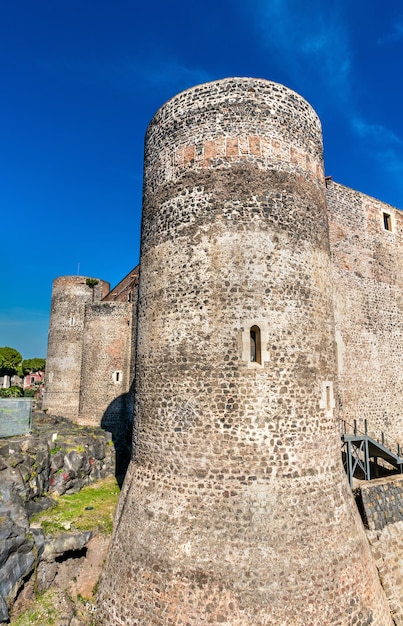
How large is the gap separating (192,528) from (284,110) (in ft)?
28.3

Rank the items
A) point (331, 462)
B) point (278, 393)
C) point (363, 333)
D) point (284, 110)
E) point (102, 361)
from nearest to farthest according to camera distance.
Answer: point (278, 393)
point (331, 462)
point (284, 110)
point (363, 333)
point (102, 361)

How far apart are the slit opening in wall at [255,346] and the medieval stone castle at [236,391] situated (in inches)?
1.5

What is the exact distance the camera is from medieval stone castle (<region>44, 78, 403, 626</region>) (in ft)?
21.9

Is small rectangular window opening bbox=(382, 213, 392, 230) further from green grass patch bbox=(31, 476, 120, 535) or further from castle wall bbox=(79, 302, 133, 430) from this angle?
green grass patch bbox=(31, 476, 120, 535)

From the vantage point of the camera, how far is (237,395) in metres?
7.27

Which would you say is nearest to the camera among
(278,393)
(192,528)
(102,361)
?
(192,528)

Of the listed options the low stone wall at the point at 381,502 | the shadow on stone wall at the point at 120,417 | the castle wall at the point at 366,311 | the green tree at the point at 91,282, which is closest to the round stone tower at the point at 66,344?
the green tree at the point at 91,282

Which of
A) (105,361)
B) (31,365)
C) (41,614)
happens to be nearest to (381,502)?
(41,614)

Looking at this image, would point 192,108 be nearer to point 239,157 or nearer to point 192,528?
point 239,157

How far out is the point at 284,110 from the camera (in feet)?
28.2

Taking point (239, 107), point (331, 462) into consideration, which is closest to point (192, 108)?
point (239, 107)

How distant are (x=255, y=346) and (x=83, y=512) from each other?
20.0 feet

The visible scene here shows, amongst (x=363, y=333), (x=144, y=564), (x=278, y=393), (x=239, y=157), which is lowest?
(x=144, y=564)

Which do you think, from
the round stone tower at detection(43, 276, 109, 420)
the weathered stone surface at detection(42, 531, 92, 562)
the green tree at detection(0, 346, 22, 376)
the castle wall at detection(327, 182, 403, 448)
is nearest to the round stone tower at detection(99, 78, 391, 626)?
the weathered stone surface at detection(42, 531, 92, 562)
